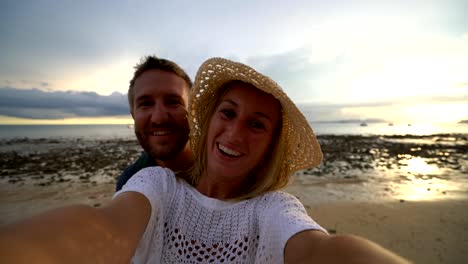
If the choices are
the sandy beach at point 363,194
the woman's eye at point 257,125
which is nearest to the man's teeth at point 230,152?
the woman's eye at point 257,125

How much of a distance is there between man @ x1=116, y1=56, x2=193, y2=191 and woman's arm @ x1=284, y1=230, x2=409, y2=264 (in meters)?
1.86

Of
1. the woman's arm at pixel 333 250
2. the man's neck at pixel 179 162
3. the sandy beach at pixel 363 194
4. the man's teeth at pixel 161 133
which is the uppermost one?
the man's teeth at pixel 161 133

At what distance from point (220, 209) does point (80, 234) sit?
907mm

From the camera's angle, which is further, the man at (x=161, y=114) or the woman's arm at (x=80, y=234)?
the man at (x=161, y=114)

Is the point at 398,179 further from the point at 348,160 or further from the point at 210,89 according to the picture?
the point at 210,89

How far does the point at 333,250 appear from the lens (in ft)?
3.93

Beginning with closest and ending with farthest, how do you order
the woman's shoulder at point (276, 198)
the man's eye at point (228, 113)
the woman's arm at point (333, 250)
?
the woman's arm at point (333, 250) → the woman's shoulder at point (276, 198) → the man's eye at point (228, 113)

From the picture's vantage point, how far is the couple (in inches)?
42.5

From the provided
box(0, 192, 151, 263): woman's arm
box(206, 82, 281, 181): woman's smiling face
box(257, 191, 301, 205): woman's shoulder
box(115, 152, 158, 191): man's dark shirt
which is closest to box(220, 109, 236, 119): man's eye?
box(206, 82, 281, 181): woman's smiling face

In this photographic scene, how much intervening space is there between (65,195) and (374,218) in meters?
8.61

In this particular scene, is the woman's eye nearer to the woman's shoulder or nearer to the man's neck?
the woman's shoulder

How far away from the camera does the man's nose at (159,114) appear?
2807 millimetres

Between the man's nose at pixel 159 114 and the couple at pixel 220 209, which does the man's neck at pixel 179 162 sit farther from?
the couple at pixel 220 209

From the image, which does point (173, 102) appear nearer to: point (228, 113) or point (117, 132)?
point (228, 113)
